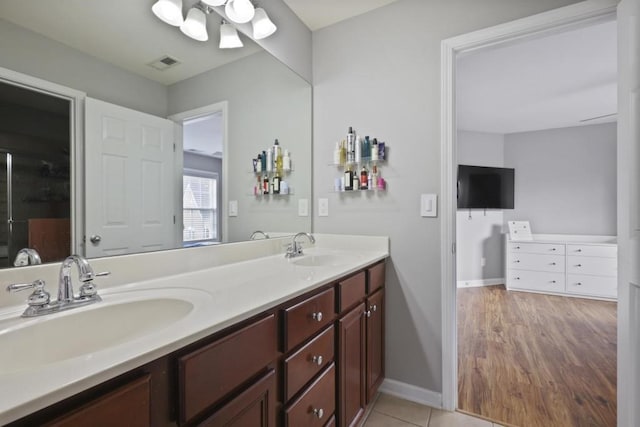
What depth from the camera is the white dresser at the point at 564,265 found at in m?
3.79

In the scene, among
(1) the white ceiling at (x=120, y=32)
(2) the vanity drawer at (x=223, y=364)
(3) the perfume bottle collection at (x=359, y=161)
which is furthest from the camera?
(3) the perfume bottle collection at (x=359, y=161)

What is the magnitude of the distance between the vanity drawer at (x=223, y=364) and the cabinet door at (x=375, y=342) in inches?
32.3

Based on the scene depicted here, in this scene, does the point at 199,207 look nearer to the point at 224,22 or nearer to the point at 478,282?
the point at 224,22

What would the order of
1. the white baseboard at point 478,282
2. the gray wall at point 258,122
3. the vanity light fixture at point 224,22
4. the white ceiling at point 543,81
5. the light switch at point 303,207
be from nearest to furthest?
the vanity light fixture at point 224,22
the gray wall at point 258,122
the light switch at point 303,207
the white ceiling at point 543,81
the white baseboard at point 478,282

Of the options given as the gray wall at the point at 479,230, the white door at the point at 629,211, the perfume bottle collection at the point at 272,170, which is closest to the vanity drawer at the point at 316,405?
the perfume bottle collection at the point at 272,170

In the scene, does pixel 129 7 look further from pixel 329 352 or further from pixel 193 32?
pixel 329 352

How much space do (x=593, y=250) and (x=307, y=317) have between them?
4.56 meters

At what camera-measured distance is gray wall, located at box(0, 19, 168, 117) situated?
813 mm

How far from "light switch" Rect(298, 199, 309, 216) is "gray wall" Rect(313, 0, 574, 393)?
0.19 meters

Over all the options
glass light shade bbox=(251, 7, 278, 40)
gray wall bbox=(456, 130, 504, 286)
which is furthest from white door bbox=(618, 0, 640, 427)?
gray wall bbox=(456, 130, 504, 286)

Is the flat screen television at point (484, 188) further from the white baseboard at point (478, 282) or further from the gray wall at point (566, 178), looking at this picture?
the white baseboard at point (478, 282)

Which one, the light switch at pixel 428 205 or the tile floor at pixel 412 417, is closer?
the tile floor at pixel 412 417

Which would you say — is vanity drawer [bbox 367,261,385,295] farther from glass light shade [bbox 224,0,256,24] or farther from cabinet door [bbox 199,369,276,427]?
glass light shade [bbox 224,0,256,24]

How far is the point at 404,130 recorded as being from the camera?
69.8 inches
